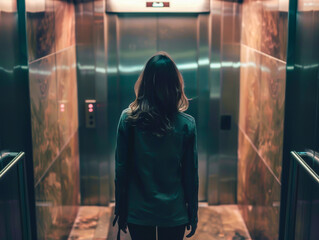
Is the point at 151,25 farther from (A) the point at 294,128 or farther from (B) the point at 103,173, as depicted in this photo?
(A) the point at 294,128

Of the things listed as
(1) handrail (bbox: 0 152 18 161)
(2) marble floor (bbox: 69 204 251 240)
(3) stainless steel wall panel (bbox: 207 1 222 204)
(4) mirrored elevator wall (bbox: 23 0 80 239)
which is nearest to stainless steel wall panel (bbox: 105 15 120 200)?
(4) mirrored elevator wall (bbox: 23 0 80 239)

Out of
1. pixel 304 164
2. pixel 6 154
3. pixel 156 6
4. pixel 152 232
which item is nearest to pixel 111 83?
pixel 156 6

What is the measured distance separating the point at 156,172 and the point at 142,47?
10.2ft

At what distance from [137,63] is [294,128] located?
2.59m

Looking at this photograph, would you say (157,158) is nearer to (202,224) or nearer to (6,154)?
(6,154)

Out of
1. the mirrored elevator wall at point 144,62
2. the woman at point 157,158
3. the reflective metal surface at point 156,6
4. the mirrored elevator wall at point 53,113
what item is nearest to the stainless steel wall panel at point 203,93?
the mirrored elevator wall at point 144,62

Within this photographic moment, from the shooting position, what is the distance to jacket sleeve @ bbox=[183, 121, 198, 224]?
2783 millimetres

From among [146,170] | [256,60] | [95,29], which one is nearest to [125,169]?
[146,170]

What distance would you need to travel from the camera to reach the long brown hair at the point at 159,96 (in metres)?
2.66

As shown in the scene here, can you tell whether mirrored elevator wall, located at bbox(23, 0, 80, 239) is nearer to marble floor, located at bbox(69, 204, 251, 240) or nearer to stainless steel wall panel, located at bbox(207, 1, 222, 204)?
marble floor, located at bbox(69, 204, 251, 240)

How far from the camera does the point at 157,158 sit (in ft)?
8.93

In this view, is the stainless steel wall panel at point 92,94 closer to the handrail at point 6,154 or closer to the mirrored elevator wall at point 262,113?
the mirrored elevator wall at point 262,113

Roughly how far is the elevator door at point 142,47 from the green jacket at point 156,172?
291 cm

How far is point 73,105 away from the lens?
5.35 metres
